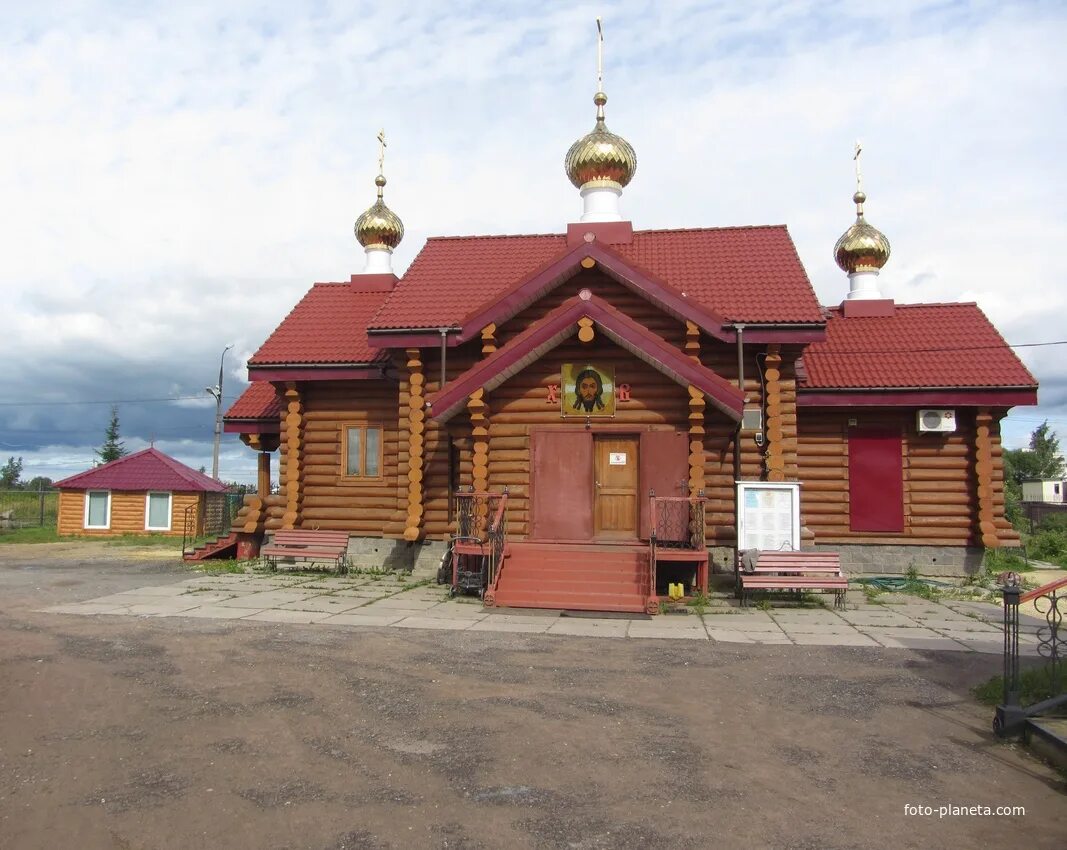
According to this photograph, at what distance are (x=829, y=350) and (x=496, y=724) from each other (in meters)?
13.6

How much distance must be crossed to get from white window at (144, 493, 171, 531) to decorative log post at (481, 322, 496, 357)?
62.3ft

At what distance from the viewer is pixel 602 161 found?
751 inches

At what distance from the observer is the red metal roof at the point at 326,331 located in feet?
57.3

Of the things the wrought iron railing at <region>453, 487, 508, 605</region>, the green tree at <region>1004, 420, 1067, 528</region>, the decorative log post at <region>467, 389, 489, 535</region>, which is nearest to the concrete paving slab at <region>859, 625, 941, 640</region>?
the wrought iron railing at <region>453, 487, 508, 605</region>

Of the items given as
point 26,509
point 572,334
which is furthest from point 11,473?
point 572,334

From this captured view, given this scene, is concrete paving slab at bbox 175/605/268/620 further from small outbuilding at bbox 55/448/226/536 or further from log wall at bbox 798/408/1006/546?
small outbuilding at bbox 55/448/226/536

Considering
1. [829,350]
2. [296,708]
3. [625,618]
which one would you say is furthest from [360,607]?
[829,350]

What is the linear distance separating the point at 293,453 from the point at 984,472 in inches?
553

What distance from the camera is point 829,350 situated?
1769 cm

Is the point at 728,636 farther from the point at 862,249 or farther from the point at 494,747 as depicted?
the point at 862,249

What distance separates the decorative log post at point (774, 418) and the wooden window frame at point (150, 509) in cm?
2247

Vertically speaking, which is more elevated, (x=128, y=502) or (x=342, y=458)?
(x=342, y=458)

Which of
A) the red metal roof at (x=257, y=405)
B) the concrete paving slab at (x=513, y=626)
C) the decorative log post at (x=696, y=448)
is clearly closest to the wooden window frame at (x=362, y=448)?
the red metal roof at (x=257, y=405)

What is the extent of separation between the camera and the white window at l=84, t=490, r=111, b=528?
96.1 feet
